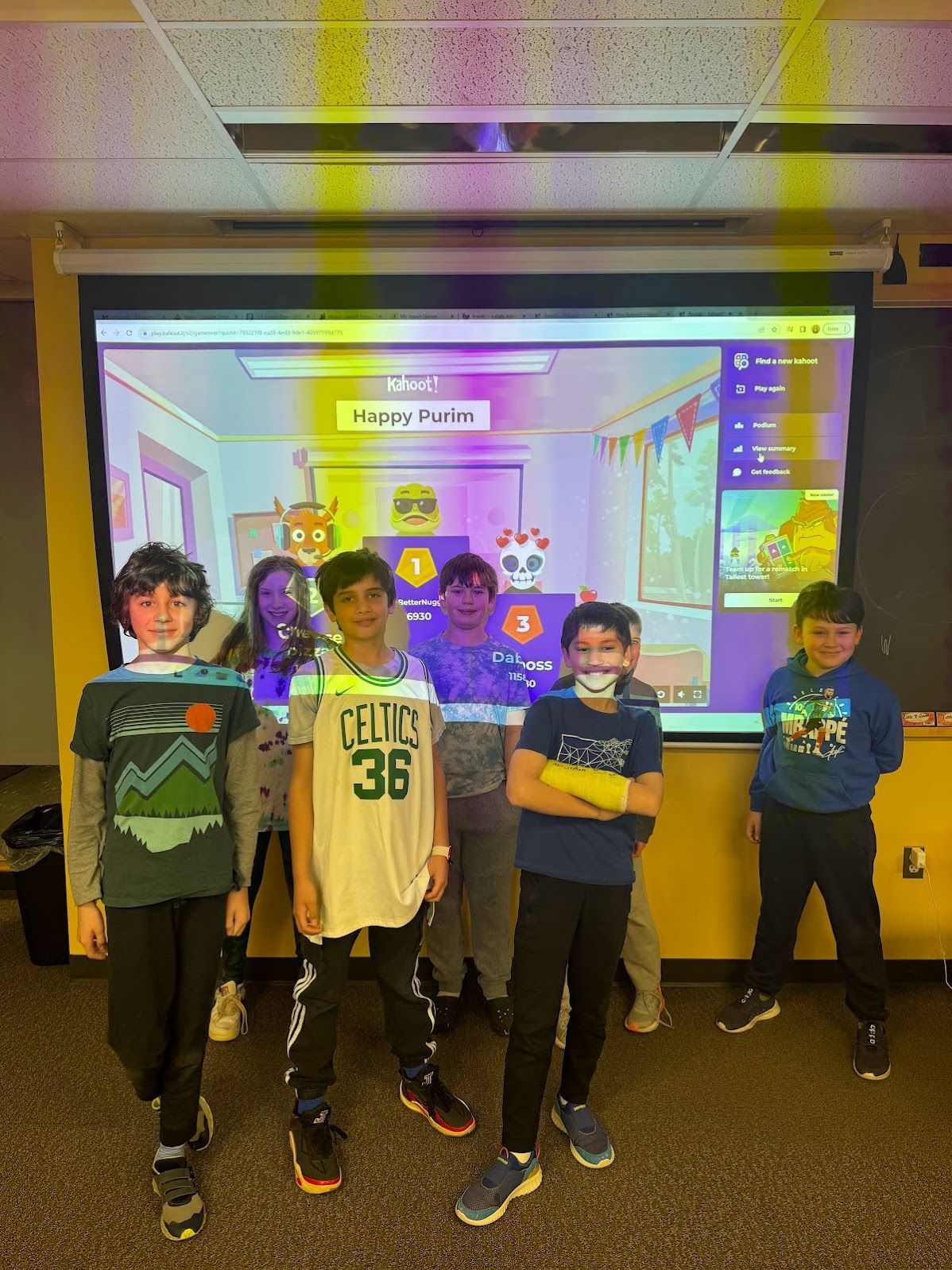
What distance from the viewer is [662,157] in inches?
69.8

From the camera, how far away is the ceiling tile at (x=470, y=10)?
1.24 metres

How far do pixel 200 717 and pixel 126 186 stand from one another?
5.20ft

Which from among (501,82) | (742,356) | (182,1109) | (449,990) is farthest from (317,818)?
(742,356)

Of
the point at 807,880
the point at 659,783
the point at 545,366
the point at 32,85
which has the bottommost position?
the point at 807,880

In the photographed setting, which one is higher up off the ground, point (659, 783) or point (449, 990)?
point (659, 783)

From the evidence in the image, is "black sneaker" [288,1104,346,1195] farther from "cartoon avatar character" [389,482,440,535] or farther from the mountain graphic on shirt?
"cartoon avatar character" [389,482,440,535]

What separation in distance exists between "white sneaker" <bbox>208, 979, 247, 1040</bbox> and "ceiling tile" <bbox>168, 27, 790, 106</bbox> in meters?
2.45

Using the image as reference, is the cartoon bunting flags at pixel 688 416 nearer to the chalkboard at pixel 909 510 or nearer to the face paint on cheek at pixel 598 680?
the chalkboard at pixel 909 510

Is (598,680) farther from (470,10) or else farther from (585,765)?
(470,10)

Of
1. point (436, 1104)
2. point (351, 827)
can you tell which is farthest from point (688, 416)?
point (436, 1104)

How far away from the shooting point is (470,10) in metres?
1.25

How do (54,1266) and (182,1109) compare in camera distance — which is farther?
(182,1109)

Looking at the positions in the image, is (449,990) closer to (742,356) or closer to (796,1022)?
(796,1022)

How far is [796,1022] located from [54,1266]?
210 cm
